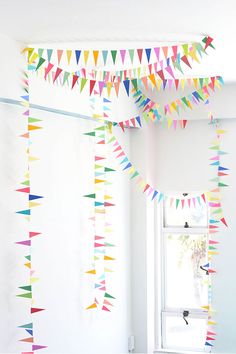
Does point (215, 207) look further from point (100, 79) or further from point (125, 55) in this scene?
point (125, 55)

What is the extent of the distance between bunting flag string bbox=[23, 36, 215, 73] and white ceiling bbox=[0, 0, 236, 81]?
96mm

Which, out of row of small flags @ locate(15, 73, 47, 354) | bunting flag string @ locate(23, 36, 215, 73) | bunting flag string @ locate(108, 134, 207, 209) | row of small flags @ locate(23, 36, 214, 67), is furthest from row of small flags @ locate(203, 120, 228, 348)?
row of small flags @ locate(15, 73, 47, 354)

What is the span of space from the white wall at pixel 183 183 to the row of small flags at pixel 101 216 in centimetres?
49

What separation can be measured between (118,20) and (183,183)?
2425 millimetres

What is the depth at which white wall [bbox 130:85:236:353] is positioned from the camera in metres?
4.70

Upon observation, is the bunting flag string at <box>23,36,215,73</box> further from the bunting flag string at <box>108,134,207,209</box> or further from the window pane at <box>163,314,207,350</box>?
the window pane at <box>163,314,207,350</box>

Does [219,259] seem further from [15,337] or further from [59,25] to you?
[59,25]

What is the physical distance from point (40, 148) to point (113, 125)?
3.55ft

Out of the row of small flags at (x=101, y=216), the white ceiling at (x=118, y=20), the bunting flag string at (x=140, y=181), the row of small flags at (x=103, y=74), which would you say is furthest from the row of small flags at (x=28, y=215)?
the bunting flag string at (x=140, y=181)

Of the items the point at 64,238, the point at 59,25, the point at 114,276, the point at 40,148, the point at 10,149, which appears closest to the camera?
the point at 59,25

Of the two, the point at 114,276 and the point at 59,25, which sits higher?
the point at 59,25

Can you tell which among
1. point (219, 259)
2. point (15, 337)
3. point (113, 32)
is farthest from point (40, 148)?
point (219, 259)

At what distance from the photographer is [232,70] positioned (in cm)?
408

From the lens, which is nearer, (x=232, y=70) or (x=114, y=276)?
(x=232, y=70)
